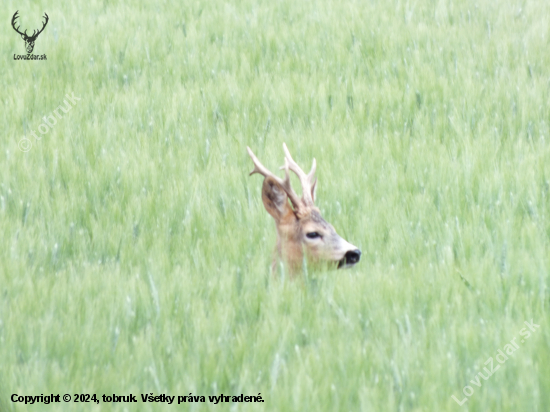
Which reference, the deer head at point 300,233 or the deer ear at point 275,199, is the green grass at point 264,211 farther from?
the deer ear at point 275,199

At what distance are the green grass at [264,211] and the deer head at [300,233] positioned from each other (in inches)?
4.7

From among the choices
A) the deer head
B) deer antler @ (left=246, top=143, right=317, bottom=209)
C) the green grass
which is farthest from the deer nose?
deer antler @ (left=246, top=143, right=317, bottom=209)

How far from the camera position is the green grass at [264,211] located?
2750 millimetres

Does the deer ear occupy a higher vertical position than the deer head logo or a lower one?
lower

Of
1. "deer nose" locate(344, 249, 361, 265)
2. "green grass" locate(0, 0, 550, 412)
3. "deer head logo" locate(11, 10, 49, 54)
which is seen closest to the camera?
"green grass" locate(0, 0, 550, 412)

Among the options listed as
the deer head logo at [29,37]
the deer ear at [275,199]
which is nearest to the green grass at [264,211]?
the deer head logo at [29,37]

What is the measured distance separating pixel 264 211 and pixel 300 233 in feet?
2.79

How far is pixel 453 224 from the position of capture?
13.0 feet

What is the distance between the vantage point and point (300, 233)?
3307 mm

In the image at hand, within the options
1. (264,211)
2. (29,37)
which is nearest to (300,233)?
(264,211)

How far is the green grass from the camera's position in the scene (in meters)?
2.75

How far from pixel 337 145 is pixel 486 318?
7.32 feet

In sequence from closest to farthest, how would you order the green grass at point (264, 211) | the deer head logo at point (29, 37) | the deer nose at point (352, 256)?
the green grass at point (264, 211), the deer nose at point (352, 256), the deer head logo at point (29, 37)

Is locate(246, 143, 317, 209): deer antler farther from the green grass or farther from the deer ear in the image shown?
the green grass
